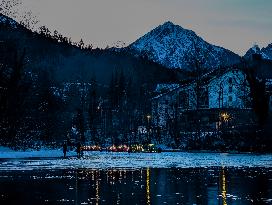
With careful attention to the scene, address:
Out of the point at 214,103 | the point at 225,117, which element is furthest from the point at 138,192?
the point at 214,103

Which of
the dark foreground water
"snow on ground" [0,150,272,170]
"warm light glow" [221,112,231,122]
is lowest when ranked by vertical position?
the dark foreground water

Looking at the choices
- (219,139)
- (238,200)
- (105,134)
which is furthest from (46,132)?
(238,200)

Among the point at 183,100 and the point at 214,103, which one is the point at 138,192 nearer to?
the point at 214,103

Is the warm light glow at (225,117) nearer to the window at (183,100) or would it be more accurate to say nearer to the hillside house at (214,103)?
the hillside house at (214,103)

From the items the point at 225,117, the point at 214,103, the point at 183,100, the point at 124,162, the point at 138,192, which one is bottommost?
the point at 138,192

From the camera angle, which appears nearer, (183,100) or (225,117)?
(225,117)

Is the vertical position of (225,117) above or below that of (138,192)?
above

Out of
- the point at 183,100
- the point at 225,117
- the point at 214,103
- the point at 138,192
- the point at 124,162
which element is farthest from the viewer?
the point at 183,100

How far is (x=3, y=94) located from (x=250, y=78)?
3509 cm

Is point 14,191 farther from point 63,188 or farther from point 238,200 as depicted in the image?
point 238,200

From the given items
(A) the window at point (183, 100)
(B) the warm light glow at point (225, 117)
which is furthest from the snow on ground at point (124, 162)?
(A) the window at point (183, 100)

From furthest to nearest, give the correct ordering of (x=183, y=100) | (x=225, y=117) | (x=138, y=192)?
(x=183, y=100), (x=225, y=117), (x=138, y=192)

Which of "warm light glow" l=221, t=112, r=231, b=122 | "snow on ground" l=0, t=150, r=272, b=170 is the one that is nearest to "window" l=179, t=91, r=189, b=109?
"warm light glow" l=221, t=112, r=231, b=122

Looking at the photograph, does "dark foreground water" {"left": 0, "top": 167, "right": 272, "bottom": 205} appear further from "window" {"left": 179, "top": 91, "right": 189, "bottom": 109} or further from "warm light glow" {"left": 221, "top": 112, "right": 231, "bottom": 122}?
"window" {"left": 179, "top": 91, "right": 189, "bottom": 109}
